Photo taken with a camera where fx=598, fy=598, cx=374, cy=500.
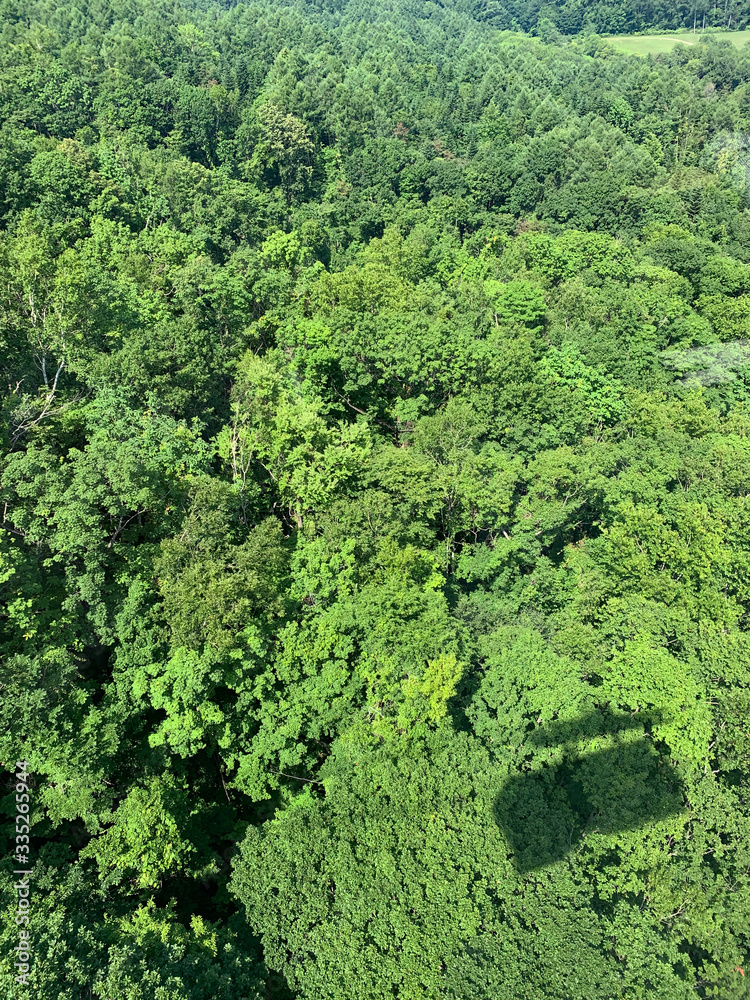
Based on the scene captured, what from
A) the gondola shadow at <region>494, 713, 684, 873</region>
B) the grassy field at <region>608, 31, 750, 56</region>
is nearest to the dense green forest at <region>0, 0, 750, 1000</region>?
the gondola shadow at <region>494, 713, 684, 873</region>

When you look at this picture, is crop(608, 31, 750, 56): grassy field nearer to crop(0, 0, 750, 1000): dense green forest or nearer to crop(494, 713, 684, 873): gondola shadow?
crop(0, 0, 750, 1000): dense green forest

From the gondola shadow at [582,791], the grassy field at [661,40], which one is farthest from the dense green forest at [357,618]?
the grassy field at [661,40]

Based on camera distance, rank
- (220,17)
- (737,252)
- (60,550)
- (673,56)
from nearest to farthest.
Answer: (60,550), (737,252), (220,17), (673,56)

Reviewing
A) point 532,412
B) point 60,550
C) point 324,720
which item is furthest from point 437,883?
point 532,412

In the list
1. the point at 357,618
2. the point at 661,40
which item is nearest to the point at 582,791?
the point at 357,618

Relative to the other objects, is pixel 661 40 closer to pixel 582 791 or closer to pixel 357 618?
pixel 357 618

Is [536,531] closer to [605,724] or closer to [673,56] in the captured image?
[605,724]

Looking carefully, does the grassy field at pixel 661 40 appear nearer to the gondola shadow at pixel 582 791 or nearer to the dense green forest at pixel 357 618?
the dense green forest at pixel 357 618
